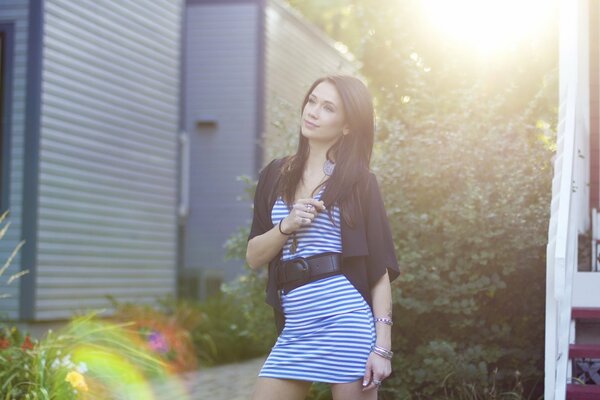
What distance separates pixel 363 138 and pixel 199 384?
16.5 ft

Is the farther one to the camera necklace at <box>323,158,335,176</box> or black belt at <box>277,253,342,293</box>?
necklace at <box>323,158,335,176</box>

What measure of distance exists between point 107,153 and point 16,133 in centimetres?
147

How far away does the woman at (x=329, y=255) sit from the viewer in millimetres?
3131

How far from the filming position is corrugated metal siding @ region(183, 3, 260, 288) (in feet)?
47.4

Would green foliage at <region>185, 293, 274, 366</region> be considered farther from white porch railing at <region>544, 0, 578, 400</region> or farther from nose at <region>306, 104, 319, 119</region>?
nose at <region>306, 104, 319, 119</region>

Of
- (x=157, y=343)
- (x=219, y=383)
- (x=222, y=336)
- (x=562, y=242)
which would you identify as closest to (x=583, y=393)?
(x=562, y=242)

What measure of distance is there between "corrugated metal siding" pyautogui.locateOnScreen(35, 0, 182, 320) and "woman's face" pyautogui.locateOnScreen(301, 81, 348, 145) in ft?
20.7

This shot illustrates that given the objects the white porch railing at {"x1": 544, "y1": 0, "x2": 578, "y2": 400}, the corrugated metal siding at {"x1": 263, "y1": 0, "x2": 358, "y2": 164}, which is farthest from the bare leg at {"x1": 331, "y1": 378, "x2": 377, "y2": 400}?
the corrugated metal siding at {"x1": 263, "y1": 0, "x2": 358, "y2": 164}

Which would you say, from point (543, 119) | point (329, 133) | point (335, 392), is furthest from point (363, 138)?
point (543, 119)

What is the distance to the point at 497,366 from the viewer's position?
6309 mm

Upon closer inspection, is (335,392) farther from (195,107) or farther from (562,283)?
(195,107)

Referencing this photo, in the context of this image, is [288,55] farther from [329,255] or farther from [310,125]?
[329,255]

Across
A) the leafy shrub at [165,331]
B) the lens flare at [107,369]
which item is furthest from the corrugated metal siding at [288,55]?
the lens flare at [107,369]

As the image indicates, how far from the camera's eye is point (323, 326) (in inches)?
125
